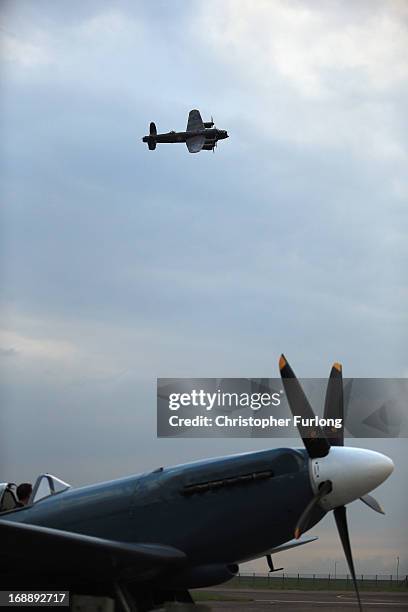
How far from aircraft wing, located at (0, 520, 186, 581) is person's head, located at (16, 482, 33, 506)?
160cm

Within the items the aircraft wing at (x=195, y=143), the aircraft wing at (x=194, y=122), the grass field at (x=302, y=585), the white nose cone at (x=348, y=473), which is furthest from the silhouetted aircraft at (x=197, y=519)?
the aircraft wing at (x=194, y=122)

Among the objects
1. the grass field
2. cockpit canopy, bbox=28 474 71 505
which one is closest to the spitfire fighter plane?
the grass field

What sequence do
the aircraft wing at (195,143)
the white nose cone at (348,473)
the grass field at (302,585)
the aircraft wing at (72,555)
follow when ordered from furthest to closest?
the aircraft wing at (195,143) < the grass field at (302,585) < the white nose cone at (348,473) < the aircraft wing at (72,555)

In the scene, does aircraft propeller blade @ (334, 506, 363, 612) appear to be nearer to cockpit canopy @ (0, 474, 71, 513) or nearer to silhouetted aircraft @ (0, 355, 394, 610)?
silhouetted aircraft @ (0, 355, 394, 610)

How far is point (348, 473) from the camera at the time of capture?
995 centimetres

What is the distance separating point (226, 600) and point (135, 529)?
667 inches

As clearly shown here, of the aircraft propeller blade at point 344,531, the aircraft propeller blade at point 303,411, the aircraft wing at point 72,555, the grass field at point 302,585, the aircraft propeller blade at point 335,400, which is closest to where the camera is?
the aircraft wing at point 72,555

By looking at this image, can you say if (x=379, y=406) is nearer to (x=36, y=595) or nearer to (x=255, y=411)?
(x=255, y=411)

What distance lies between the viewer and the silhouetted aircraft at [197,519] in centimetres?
995

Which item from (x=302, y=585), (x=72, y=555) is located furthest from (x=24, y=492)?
(x=302, y=585)

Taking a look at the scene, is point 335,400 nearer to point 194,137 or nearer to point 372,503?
point 372,503

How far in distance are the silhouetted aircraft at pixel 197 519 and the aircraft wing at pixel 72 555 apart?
0.01 meters

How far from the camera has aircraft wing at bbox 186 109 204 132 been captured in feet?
178

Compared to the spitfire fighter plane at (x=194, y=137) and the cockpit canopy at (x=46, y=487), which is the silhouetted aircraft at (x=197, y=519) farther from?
the spitfire fighter plane at (x=194, y=137)
